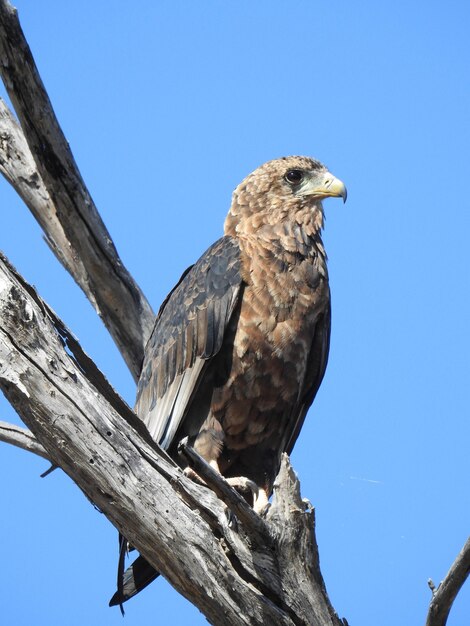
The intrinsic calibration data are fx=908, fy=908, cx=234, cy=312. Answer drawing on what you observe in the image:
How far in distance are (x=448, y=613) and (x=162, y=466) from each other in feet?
3.85

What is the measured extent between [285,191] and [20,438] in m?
2.04

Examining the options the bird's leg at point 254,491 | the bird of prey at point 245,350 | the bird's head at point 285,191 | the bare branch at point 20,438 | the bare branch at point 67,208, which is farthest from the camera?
the bird's head at point 285,191

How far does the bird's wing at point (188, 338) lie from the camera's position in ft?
15.3

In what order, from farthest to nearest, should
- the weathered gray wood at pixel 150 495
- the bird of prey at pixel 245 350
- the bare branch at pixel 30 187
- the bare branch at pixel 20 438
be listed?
the bare branch at pixel 30 187, the bare branch at pixel 20 438, the bird of prey at pixel 245 350, the weathered gray wood at pixel 150 495

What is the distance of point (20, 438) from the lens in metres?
4.97

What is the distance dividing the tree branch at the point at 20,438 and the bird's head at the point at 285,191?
5.22 feet

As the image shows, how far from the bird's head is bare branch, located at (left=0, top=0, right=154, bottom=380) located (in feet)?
2.38

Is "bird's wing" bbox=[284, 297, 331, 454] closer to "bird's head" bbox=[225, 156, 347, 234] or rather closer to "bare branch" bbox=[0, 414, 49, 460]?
"bird's head" bbox=[225, 156, 347, 234]

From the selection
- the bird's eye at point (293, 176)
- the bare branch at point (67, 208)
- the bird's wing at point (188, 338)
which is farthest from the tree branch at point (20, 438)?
the bird's eye at point (293, 176)

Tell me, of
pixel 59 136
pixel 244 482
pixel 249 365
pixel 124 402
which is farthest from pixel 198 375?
pixel 59 136

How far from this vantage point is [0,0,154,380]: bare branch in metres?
4.80

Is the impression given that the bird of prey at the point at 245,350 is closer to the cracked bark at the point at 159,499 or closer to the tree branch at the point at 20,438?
the tree branch at the point at 20,438

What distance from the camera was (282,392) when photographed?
475 centimetres

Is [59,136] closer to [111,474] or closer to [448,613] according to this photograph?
[111,474]
